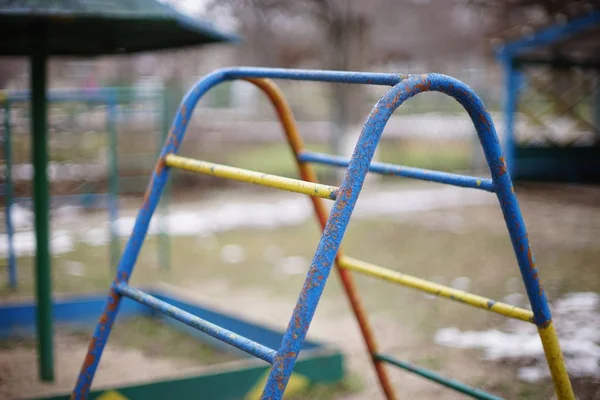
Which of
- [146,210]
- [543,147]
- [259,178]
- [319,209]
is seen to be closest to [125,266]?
Answer: [146,210]

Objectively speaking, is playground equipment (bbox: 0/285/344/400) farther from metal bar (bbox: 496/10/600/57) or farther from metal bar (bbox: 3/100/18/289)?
metal bar (bbox: 496/10/600/57)

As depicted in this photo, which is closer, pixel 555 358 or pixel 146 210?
pixel 555 358

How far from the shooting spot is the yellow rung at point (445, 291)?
1.88m

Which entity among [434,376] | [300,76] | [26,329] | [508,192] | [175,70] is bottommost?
[26,329]

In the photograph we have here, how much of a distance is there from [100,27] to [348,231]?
155 inches

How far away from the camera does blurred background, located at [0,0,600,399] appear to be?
3322mm

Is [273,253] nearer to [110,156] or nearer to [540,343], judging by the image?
[110,156]

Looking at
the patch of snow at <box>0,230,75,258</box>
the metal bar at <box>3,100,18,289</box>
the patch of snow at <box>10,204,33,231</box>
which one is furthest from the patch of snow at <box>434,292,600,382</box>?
the patch of snow at <box>10,204,33,231</box>

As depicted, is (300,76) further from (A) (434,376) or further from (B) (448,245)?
(B) (448,245)

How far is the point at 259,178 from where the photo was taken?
1.66 metres

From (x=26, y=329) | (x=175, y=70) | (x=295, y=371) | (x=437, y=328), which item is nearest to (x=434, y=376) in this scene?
(x=295, y=371)

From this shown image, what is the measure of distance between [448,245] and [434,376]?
12.6ft

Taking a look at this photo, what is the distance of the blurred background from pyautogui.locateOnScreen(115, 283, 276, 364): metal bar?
113 cm

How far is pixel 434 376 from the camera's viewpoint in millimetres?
2191
